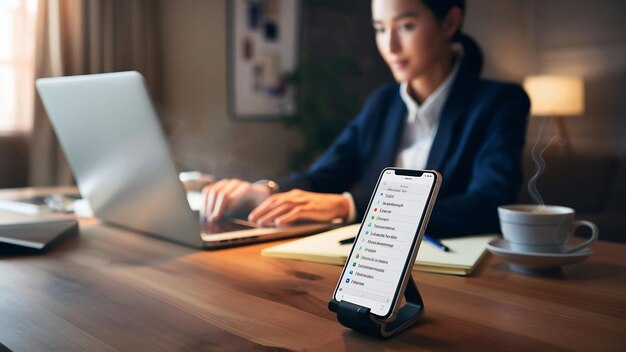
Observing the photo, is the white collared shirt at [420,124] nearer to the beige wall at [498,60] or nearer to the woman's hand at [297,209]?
the woman's hand at [297,209]

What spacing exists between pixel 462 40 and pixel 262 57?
8.43 ft

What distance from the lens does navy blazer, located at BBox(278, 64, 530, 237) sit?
3.47 ft

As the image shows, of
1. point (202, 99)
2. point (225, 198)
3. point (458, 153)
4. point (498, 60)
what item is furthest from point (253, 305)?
point (202, 99)

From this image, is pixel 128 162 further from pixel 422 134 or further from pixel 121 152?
pixel 422 134

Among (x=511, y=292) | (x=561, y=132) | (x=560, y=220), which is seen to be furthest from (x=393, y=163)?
(x=561, y=132)

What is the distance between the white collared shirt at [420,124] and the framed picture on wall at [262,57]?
96.0 inches

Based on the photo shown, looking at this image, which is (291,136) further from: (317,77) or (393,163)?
(393,163)

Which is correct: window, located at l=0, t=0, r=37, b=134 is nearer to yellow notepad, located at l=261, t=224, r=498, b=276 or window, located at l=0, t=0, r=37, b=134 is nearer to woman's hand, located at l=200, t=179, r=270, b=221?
woman's hand, located at l=200, t=179, r=270, b=221

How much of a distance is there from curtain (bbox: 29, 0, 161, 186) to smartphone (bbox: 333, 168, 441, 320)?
297 cm

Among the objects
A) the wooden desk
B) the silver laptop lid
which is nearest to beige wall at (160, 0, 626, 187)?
the wooden desk

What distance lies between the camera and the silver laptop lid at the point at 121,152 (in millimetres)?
828

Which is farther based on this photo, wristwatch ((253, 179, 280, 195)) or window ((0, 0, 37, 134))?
window ((0, 0, 37, 134))

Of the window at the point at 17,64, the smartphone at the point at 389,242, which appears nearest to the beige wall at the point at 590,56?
the smartphone at the point at 389,242

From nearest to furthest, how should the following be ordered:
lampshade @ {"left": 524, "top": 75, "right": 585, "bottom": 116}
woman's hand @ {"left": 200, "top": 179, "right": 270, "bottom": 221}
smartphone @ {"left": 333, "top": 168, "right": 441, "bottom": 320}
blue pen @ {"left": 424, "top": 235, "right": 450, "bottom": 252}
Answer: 1. smartphone @ {"left": 333, "top": 168, "right": 441, "bottom": 320}
2. blue pen @ {"left": 424, "top": 235, "right": 450, "bottom": 252}
3. woman's hand @ {"left": 200, "top": 179, "right": 270, "bottom": 221}
4. lampshade @ {"left": 524, "top": 75, "right": 585, "bottom": 116}
